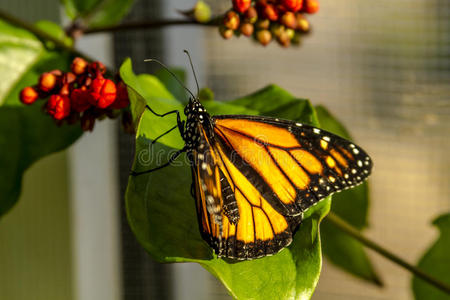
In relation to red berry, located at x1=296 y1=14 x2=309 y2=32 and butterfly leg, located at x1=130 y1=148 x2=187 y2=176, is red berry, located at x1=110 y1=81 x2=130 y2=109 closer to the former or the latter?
butterfly leg, located at x1=130 y1=148 x2=187 y2=176

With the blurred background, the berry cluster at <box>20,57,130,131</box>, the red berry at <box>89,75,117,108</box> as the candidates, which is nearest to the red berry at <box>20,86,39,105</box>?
the berry cluster at <box>20,57,130,131</box>

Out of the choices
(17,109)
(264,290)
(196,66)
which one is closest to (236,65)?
(196,66)

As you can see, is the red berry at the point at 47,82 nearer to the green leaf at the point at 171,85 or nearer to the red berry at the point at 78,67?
the red berry at the point at 78,67

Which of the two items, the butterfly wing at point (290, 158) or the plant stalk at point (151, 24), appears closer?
the butterfly wing at point (290, 158)

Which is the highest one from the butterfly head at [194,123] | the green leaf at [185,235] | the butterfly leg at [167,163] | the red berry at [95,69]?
the red berry at [95,69]

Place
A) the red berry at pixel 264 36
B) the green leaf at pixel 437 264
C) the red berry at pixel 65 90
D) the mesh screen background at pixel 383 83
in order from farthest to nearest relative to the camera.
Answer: the mesh screen background at pixel 383 83, the green leaf at pixel 437 264, the red berry at pixel 264 36, the red berry at pixel 65 90

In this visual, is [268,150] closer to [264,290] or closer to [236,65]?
[264,290]

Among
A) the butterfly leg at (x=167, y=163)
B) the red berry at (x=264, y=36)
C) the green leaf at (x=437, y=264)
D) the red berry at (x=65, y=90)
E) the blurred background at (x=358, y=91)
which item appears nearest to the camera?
the butterfly leg at (x=167, y=163)

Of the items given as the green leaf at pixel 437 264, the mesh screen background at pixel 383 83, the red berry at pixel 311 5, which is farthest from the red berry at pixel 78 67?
the mesh screen background at pixel 383 83
